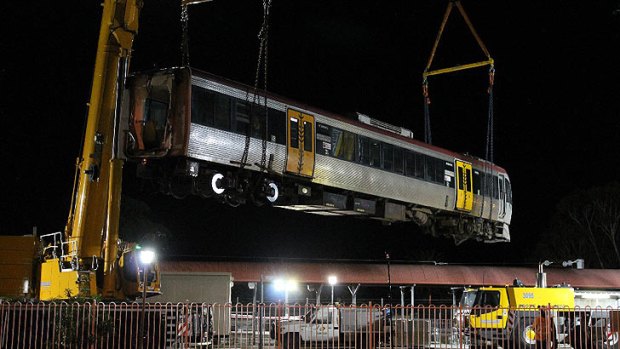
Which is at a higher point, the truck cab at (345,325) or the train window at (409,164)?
the train window at (409,164)

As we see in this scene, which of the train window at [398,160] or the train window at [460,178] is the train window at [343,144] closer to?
the train window at [398,160]

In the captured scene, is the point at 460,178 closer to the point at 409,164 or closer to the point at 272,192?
the point at 409,164

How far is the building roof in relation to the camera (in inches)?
1141

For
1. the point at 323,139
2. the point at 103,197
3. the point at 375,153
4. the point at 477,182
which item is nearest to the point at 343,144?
the point at 323,139

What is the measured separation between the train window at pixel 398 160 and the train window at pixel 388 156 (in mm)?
202

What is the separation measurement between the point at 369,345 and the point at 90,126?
25.6 feet

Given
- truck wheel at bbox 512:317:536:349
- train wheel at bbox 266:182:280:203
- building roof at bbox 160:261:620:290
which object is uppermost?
train wheel at bbox 266:182:280:203

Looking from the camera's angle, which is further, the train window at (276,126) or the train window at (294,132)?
the train window at (294,132)

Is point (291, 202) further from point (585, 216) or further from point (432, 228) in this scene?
point (585, 216)

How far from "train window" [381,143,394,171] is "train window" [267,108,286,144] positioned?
4.63 m

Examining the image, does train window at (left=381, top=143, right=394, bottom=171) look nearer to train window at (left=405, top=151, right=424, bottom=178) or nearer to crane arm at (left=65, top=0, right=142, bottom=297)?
train window at (left=405, top=151, right=424, bottom=178)

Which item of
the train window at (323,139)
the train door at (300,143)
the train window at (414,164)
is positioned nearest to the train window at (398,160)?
the train window at (414,164)

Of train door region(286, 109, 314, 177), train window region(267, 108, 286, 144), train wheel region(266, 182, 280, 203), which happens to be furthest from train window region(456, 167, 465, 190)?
train window region(267, 108, 286, 144)

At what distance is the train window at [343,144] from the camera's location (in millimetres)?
19875
